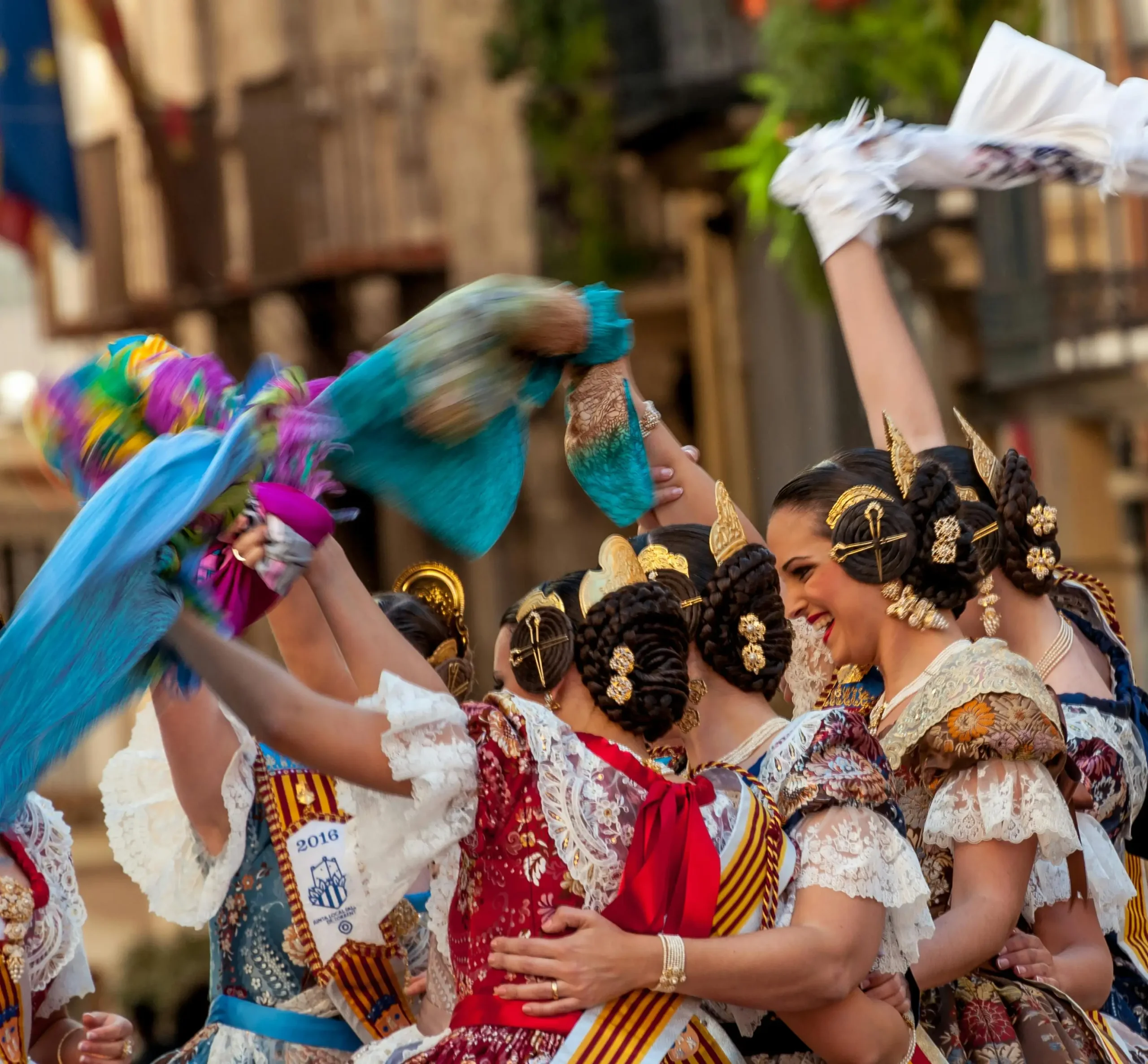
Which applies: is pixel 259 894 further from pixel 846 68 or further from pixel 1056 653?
pixel 846 68

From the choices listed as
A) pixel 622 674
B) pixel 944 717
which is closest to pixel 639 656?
pixel 622 674

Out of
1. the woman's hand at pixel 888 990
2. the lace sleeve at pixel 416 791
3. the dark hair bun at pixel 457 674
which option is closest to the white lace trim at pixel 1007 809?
the woman's hand at pixel 888 990

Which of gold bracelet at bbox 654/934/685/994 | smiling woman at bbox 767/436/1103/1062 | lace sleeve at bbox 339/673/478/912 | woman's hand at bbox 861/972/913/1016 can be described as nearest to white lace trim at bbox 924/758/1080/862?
smiling woman at bbox 767/436/1103/1062

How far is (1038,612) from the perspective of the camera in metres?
3.51

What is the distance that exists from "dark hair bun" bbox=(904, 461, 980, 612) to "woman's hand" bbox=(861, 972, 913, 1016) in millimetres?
687

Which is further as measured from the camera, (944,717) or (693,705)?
(944,717)

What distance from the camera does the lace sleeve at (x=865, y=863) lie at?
2629 millimetres

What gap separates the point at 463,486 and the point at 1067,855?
45.3 inches

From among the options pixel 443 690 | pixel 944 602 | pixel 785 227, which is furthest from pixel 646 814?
pixel 785 227

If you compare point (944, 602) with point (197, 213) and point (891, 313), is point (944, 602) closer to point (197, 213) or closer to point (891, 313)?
point (891, 313)

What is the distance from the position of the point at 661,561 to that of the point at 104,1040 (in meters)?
1.18

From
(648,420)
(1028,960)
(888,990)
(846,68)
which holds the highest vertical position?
(846,68)

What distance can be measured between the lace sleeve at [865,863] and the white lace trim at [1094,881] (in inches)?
20.5

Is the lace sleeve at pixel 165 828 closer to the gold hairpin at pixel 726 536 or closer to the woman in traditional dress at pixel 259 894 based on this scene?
the woman in traditional dress at pixel 259 894
